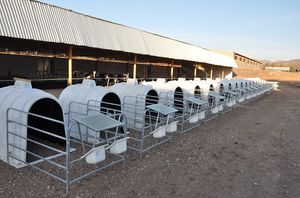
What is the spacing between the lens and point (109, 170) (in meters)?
6.00

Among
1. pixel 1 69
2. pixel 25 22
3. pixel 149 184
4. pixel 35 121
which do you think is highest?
pixel 25 22

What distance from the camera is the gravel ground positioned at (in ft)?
16.8

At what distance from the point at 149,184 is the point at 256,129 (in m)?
6.93

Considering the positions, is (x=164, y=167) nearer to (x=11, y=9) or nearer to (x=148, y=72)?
(x=11, y=9)

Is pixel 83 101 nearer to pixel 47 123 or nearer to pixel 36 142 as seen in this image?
pixel 47 123

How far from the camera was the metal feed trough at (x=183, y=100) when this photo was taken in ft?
34.0

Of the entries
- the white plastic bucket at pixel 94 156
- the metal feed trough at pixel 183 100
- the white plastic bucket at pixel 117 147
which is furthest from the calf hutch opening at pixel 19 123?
the metal feed trough at pixel 183 100

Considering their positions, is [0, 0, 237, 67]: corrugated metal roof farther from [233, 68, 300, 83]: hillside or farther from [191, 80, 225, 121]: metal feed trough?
[233, 68, 300, 83]: hillside

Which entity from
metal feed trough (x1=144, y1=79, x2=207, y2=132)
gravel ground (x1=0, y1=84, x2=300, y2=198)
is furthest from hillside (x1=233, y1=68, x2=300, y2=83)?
gravel ground (x1=0, y1=84, x2=300, y2=198)

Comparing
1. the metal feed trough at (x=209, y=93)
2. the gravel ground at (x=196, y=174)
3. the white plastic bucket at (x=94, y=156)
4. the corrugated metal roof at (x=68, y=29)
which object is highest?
the corrugated metal roof at (x=68, y=29)

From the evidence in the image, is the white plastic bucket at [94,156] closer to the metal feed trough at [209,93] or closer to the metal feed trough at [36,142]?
the metal feed trough at [36,142]

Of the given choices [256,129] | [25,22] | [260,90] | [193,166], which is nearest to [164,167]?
[193,166]

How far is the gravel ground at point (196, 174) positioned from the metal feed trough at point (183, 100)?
1.13m

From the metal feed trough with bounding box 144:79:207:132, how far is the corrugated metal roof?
412 cm
